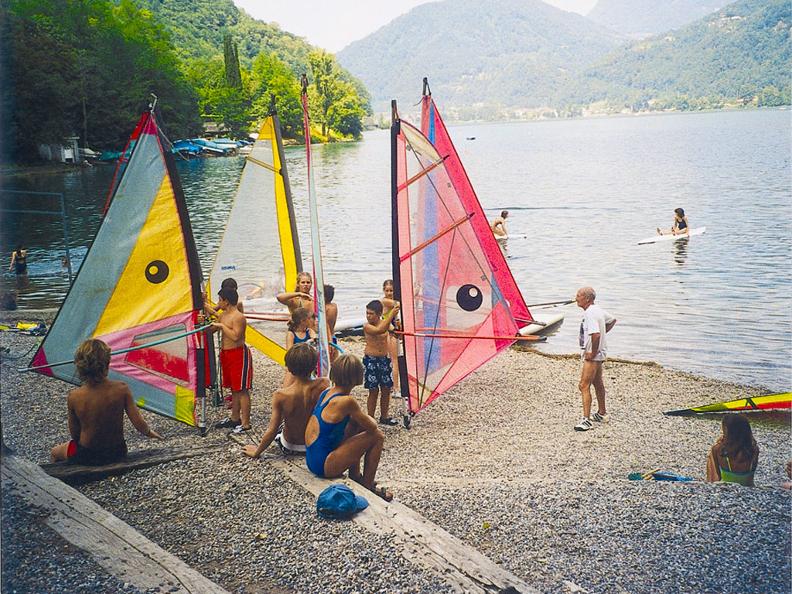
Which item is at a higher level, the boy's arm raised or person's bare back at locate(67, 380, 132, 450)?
the boy's arm raised

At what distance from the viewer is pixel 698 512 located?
16.9ft

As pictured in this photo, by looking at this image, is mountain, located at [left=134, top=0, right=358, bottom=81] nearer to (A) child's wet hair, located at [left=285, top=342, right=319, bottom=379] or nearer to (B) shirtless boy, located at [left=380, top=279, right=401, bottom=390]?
(B) shirtless boy, located at [left=380, top=279, right=401, bottom=390]

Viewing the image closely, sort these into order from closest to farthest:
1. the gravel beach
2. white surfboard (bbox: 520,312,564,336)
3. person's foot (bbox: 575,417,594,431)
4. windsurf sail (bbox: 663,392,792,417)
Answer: the gravel beach, person's foot (bbox: 575,417,594,431), windsurf sail (bbox: 663,392,792,417), white surfboard (bbox: 520,312,564,336)

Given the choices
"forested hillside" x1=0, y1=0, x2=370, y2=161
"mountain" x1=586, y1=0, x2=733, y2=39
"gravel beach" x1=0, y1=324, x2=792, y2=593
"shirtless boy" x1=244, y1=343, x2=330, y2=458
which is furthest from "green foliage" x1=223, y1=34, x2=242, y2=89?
"shirtless boy" x1=244, y1=343, x2=330, y2=458

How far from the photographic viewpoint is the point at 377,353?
768 cm

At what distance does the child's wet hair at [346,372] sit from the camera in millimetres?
5039

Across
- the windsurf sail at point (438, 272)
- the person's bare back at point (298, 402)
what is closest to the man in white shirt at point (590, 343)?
the windsurf sail at point (438, 272)

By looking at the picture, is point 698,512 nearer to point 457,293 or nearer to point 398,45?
point 457,293

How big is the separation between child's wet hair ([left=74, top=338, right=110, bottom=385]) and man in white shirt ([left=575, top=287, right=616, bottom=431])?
4.64 m

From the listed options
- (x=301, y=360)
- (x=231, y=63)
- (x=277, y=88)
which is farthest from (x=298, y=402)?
(x=277, y=88)

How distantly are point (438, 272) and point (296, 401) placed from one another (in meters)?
3.02

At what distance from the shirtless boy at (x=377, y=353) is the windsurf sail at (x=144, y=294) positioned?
1662mm

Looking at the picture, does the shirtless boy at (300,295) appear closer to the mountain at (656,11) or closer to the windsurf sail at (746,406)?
the windsurf sail at (746,406)

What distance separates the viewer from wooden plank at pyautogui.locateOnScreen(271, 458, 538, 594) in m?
4.04
